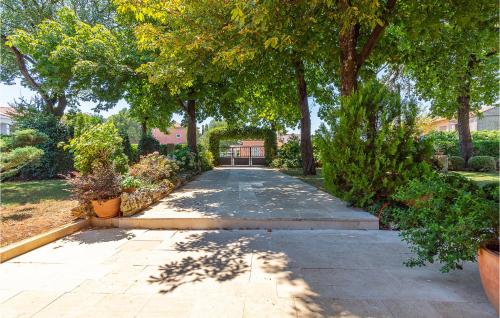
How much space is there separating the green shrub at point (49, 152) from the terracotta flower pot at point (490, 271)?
12636 millimetres

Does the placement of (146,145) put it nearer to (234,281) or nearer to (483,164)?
(234,281)

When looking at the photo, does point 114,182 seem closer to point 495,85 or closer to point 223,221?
point 223,221

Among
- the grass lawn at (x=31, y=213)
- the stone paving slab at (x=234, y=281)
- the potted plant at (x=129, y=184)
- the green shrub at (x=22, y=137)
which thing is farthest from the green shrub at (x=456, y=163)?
the green shrub at (x=22, y=137)

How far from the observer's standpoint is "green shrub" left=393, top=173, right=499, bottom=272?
7.15 feet

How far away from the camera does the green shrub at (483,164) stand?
1360 centimetres

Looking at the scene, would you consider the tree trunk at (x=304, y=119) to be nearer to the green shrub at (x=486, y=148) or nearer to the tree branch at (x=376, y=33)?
the tree branch at (x=376, y=33)

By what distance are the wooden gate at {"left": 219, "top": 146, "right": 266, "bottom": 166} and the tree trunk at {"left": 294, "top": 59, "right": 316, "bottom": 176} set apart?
9.61m

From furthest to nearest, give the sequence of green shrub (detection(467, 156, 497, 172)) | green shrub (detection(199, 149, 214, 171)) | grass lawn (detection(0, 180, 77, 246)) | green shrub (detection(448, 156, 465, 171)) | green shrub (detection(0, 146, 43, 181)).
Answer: green shrub (detection(199, 149, 214, 171)), green shrub (detection(448, 156, 465, 171)), green shrub (detection(467, 156, 497, 172)), green shrub (detection(0, 146, 43, 181)), grass lawn (detection(0, 180, 77, 246))

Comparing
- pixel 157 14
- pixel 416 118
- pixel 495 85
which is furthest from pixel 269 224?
pixel 495 85

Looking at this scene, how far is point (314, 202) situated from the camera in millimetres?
6055

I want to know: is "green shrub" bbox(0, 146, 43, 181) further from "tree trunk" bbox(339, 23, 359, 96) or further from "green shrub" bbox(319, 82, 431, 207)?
"tree trunk" bbox(339, 23, 359, 96)

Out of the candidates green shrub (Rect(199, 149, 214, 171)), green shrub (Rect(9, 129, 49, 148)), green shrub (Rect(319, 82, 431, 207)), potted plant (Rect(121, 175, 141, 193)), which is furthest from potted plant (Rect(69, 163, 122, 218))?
green shrub (Rect(199, 149, 214, 171))

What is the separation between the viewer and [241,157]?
72.9 ft

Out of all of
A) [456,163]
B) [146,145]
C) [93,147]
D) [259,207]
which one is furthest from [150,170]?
[456,163]
